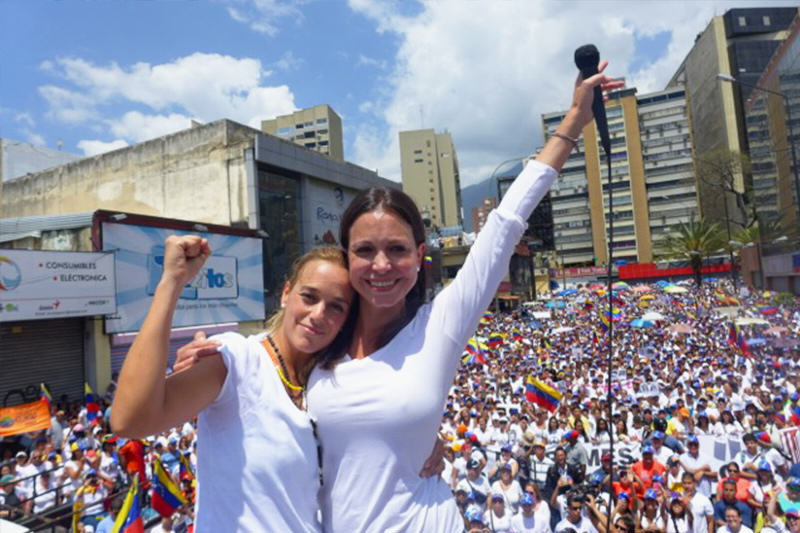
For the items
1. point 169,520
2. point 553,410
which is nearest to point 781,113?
point 553,410

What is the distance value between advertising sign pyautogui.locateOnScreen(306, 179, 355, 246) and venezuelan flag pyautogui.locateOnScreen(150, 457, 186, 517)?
20.0 meters

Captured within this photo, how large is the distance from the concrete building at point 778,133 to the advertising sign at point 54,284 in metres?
30.6

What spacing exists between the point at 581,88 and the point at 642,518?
19.5 feet

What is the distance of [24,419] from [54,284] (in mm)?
6009

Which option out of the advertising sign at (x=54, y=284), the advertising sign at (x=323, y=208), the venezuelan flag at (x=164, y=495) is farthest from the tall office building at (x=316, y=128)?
the venezuelan flag at (x=164, y=495)

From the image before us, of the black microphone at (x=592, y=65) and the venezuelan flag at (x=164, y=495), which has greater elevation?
the black microphone at (x=592, y=65)

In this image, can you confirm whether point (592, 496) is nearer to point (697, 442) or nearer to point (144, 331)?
point (697, 442)

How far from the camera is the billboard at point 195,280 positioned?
16969mm

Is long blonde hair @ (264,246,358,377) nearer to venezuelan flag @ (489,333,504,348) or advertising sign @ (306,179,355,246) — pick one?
venezuelan flag @ (489,333,504,348)

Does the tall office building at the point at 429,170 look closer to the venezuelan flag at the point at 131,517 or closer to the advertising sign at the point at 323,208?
the advertising sign at the point at 323,208

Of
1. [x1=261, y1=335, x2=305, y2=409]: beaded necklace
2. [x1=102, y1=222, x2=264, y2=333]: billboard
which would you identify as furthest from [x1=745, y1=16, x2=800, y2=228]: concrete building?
[x1=261, y1=335, x2=305, y2=409]: beaded necklace

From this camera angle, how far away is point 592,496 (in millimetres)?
6574

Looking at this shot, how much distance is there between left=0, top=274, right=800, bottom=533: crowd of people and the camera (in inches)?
249

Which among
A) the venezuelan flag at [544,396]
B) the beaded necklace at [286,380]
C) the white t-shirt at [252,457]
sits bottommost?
the venezuelan flag at [544,396]
